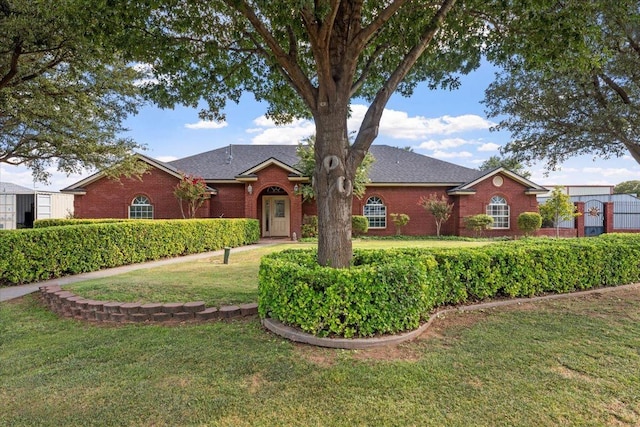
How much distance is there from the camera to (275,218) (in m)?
20.5

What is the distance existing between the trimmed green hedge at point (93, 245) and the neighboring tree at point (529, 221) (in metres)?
16.6

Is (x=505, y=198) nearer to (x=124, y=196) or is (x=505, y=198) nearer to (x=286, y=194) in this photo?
(x=286, y=194)

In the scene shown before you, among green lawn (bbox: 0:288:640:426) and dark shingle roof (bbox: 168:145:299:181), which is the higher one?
dark shingle roof (bbox: 168:145:299:181)

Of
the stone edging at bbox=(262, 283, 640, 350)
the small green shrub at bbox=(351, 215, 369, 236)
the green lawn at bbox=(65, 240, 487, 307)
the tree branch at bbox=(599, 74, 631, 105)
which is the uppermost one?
the tree branch at bbox=(599, 74, 631, 105)

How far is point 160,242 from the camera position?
476 inches

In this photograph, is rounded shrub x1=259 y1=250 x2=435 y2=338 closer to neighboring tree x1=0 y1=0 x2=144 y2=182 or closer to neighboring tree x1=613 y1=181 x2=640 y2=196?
neighboring tree x1=0 y1=0 x2=144 y2=182

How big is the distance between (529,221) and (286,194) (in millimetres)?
13864

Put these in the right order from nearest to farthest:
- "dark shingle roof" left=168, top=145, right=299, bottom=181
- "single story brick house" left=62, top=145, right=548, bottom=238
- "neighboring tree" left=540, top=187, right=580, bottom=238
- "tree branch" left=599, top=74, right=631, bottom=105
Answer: "tree branch" left=599, top=74, right=631, bottom=105 → "neighboring tree" left=540, top=187, right=580, bottom=238 → "single story brick house" left=62, top=145, right=548, bottom=238 → "dark shingle roof" left=168, top=145, right=299, bottom=181

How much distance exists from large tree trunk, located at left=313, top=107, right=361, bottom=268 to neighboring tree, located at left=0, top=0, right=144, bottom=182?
3932 mm

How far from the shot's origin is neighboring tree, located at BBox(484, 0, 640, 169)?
546 centimetres

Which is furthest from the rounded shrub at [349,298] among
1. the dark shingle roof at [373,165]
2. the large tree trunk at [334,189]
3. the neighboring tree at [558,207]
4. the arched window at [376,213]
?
the neighboring tree at [558,207]

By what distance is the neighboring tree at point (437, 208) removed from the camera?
64.9ft

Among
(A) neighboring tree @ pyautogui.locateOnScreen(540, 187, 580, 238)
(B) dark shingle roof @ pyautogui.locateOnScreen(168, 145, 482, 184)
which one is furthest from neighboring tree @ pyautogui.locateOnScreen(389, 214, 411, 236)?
(A) neighboring tree @ pyautogui.locateOnScreen(540, 187, 580, 238)

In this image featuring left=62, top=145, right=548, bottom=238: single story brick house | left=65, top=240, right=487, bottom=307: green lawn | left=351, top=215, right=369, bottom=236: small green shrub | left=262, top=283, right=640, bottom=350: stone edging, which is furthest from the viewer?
left=351, top=215, right=369, bottom=236: small green shrub
